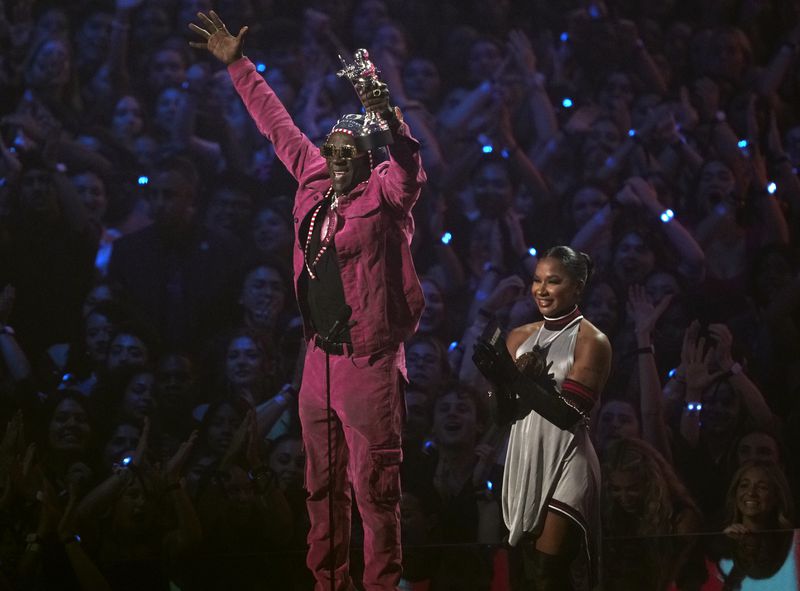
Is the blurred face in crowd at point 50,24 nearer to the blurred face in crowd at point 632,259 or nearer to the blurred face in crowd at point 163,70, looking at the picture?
the blurred face in crowd at point 163,70

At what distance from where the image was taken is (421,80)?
5.36 metres

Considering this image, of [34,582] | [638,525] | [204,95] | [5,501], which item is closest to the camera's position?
[34,582]

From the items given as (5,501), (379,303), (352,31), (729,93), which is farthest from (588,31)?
(5,501)

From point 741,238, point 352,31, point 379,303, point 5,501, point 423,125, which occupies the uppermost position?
point 352,31

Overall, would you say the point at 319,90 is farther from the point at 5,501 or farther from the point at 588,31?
the point at 5,501

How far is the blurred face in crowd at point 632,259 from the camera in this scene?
18.4ft

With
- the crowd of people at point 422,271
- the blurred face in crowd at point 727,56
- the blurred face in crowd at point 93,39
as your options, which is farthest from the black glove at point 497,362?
the blurred face in crowd at point 727,56

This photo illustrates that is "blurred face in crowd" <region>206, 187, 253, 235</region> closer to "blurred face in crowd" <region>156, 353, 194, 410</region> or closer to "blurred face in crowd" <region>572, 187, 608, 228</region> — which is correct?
"blurred face in crowd" <region>156, 353, 194, 410</region>

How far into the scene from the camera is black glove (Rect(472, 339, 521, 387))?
3566 millimetres

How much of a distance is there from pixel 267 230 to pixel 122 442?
1174 mm

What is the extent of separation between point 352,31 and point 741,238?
2.32 meters

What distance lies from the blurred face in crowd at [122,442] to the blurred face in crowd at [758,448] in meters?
3.06

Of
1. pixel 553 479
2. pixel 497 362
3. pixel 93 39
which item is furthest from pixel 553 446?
pixel 93 39

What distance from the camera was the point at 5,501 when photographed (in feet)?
15.8
